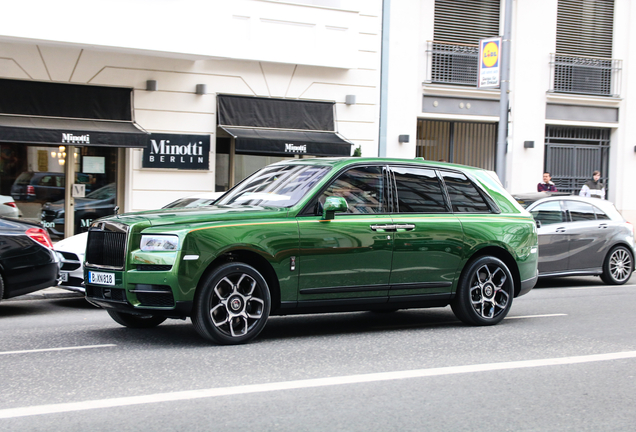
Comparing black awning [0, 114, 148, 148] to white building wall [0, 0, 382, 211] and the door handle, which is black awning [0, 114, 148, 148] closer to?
white building wall [0, 0, 382, 211]

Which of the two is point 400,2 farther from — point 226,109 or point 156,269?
point 156,269

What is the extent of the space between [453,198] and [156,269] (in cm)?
337

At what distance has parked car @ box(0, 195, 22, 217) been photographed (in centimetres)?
1530

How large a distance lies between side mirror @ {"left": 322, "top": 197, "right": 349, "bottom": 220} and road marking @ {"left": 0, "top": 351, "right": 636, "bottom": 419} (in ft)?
5.76

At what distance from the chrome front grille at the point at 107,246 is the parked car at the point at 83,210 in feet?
31.0

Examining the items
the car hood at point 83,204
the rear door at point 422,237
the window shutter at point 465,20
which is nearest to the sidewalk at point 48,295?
the car hood at point 83,204

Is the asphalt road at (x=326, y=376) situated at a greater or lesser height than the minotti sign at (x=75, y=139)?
lesser

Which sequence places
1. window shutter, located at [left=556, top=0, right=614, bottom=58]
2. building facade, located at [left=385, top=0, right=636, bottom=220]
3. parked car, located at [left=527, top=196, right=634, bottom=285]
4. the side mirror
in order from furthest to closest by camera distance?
window shutter, located at [left=556, top=0, right=614, bottom=58] < building facade, located at [left=385, top=0, right=636, bottom=220] < parked car, located at [left=527, top=196, right=634, bottom=285] < the side mirror

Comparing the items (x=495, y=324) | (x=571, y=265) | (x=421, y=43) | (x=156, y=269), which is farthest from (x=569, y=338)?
(x=421, y=43)

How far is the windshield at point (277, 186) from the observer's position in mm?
7467

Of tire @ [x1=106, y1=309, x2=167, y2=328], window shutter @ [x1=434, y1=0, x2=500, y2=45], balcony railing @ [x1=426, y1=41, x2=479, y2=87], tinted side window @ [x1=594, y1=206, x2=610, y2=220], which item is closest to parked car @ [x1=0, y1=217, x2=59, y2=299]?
tire @ [x1=106, y1=309, x2=167, y2=328]

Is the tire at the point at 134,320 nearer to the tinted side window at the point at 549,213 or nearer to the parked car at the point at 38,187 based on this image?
the tinted side window at the point at 549,213

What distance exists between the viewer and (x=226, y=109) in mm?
17734

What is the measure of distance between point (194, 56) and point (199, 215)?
1053 cm
